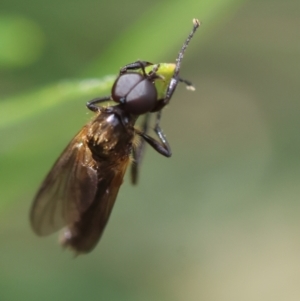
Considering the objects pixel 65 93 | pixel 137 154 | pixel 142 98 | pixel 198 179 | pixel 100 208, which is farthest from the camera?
pixel 198 179

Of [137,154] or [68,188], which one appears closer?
[68,188]

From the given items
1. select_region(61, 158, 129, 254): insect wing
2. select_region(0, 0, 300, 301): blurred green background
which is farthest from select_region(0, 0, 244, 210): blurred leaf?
select_region(61, 158, 129, 254): insect wing

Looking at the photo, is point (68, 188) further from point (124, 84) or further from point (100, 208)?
point (124, 84)

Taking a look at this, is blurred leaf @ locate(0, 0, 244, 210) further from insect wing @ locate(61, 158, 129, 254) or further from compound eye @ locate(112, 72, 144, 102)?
insect wing @ locate(61, 158, 129, 254)

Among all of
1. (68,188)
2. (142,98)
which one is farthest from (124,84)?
(68,188)

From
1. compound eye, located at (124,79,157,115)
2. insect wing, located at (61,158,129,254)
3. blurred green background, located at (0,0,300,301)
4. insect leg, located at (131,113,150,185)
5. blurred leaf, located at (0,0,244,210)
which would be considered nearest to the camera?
blurred leaf, located at (0,0,244,210)

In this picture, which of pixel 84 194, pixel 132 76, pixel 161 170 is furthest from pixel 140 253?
pixel 132 76

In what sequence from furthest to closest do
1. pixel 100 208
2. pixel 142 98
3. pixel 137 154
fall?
pixel 137 154, pixel 100 208, pixel 142 98
